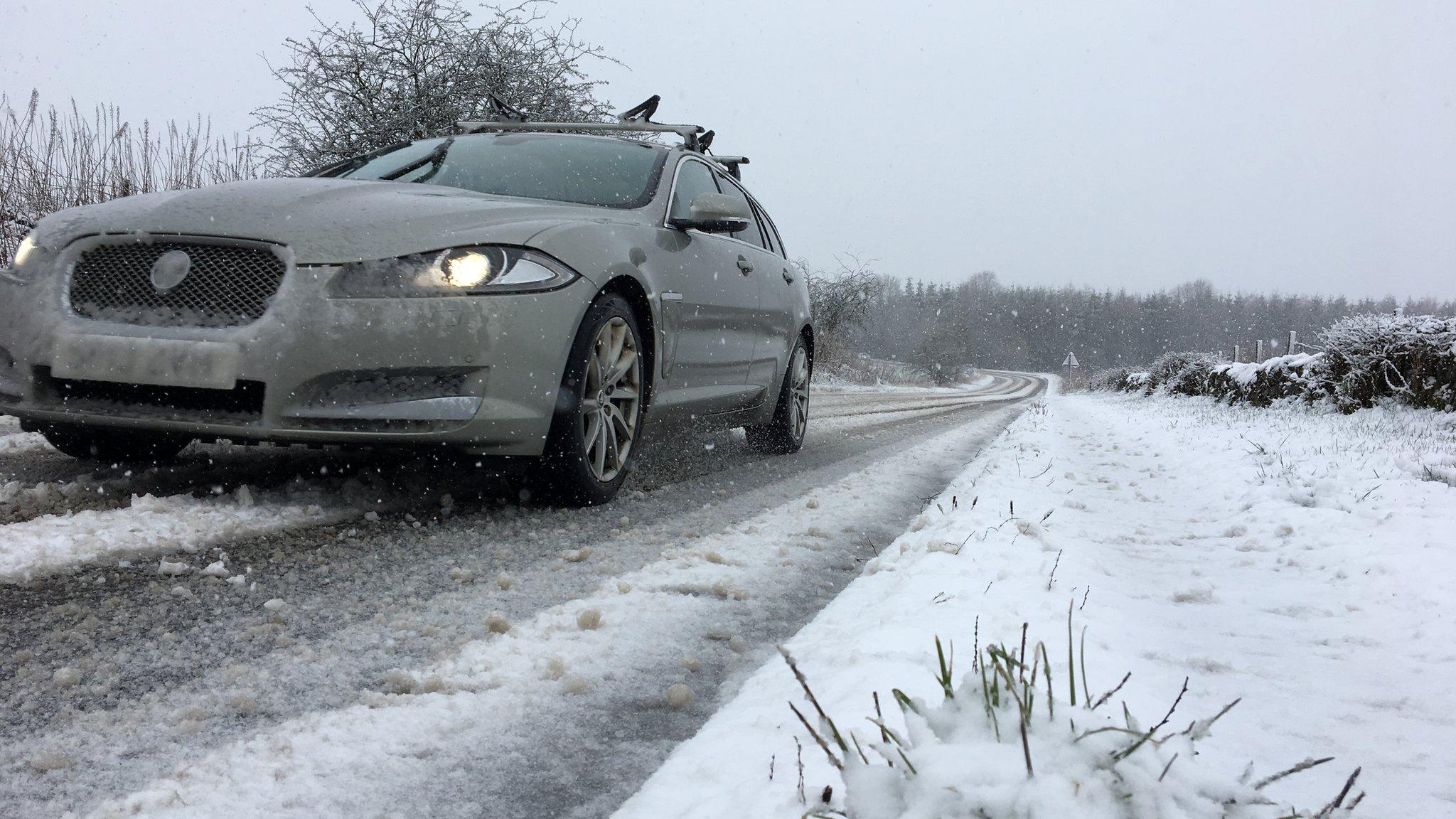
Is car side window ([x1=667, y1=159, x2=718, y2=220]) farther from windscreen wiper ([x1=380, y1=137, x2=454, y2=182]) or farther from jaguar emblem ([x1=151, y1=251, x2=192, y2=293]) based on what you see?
jaguar emblem ([x1=151, y1=251, x2=192, y2=293])

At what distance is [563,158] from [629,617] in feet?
8.69

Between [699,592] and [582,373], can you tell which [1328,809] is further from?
[582,373]

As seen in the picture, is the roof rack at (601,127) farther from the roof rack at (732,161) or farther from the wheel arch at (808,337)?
the wheel arch at (808,337)

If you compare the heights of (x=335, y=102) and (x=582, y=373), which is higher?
(x=335, y=102)

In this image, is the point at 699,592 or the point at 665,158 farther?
the point at 665,158

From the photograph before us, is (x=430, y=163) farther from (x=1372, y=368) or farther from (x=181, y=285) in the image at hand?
(x=1372, y=368)

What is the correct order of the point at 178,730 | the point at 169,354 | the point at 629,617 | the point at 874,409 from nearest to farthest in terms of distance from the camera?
1. the point at 178,730
2. the point at 629,617
3. the point at 169,354
4. the point at 874,409

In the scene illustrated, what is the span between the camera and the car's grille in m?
2.65

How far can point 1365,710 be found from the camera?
1603 millimetres

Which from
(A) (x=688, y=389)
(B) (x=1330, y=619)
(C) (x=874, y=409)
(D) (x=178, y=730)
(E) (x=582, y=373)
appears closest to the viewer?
(D) (x=178, y=730)

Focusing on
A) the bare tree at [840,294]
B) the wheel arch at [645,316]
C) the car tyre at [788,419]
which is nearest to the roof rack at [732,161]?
the car tyre at [788,419]

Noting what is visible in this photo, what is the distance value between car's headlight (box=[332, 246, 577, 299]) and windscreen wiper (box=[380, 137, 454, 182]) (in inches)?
48.2

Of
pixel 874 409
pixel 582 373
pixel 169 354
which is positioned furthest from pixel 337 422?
pixel 874 409

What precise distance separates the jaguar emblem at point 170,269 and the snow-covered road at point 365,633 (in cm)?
66
